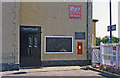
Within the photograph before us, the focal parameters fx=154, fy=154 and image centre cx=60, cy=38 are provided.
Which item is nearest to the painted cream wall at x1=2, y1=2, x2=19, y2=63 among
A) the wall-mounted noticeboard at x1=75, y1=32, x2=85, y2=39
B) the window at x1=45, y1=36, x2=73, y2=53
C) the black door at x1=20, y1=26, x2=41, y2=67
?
the black door at x1=20, y1=26, x2=41, y2=67

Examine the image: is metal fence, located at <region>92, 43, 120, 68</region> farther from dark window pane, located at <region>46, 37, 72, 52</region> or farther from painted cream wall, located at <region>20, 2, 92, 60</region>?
dark window pane, located at <region>46, 37, 72, 52</region>

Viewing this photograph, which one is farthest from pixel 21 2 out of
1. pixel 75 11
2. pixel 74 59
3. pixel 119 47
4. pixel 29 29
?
pixel 119 47

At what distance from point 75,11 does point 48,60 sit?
462 cm

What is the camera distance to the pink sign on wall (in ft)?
42.1

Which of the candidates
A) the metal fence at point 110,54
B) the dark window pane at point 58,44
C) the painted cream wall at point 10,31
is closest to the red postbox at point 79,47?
the dark window pane at point 58,44

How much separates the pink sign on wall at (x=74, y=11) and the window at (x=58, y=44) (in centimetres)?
185

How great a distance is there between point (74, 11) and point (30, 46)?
4.63 m

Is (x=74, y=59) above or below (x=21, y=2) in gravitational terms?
below

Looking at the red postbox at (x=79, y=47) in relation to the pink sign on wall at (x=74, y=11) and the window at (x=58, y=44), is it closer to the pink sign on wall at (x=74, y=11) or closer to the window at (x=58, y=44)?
the window at (x=58, y=44)

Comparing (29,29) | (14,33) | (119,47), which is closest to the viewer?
(119,47)

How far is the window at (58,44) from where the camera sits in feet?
40.2

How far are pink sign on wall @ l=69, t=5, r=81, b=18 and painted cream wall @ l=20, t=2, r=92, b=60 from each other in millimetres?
260

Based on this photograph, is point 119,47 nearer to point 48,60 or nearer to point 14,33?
point 48,60

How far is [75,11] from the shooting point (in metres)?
12.9
